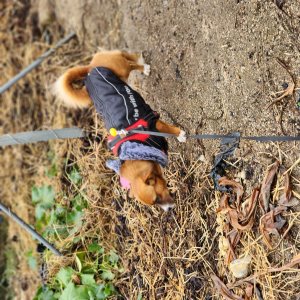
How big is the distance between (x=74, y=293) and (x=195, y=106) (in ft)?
6.06

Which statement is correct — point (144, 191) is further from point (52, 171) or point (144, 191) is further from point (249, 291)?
point (52, 171)

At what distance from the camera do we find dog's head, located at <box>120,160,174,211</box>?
9.17 feet

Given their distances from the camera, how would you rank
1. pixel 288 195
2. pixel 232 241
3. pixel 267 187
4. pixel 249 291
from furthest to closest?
pixel 232 241, pixel 249 291, pixel 267 187, pixel 288 195

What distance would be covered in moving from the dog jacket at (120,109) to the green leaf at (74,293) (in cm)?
141

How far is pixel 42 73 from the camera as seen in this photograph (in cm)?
517

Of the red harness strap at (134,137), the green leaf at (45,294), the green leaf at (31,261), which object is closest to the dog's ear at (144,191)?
the red harness strap at (134,137)

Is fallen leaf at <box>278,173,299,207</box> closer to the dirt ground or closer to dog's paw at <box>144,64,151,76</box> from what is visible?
the dirt ground

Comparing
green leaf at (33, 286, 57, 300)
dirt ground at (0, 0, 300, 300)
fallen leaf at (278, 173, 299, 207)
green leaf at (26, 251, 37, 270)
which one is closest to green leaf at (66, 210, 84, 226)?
dirt ground at (0, 0, 300, 300)

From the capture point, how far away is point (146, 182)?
9.36 feet

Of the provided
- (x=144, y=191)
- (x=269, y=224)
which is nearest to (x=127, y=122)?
(x=144, y=191)

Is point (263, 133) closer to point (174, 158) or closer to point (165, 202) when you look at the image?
point (165, 202)

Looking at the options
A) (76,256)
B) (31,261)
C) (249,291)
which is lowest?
(31,261)

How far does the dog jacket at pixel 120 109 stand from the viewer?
2973 mm

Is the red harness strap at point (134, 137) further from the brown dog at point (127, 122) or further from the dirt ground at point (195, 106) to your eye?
the dirt ground at point (195, 106)
